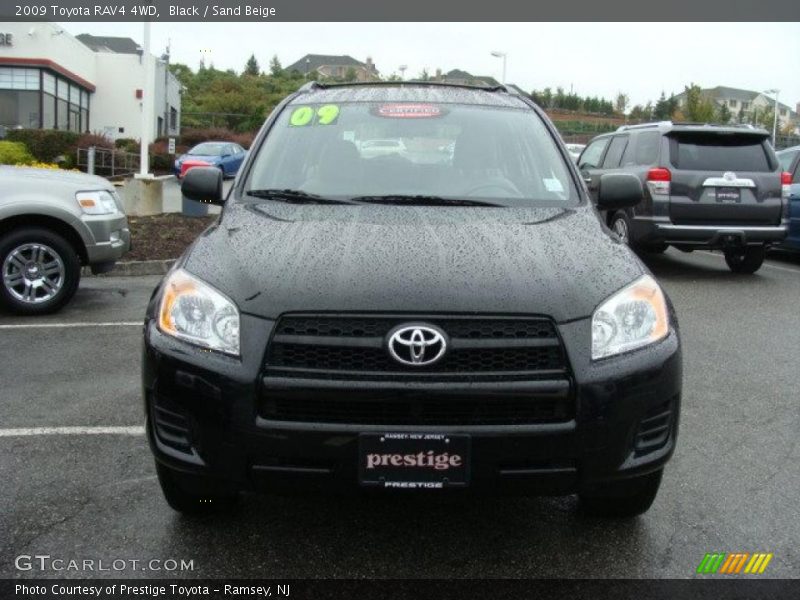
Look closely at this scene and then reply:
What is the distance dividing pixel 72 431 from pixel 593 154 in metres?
10.0

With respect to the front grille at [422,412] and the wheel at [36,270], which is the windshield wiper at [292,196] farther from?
the wheel at [36,270]

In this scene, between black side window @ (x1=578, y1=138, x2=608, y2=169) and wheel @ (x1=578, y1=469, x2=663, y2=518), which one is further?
black side window @ (x1=578, y1=138, x2=608, y2=169)

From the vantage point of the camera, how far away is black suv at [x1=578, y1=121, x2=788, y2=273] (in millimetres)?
9930

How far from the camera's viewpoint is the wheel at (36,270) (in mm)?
7562

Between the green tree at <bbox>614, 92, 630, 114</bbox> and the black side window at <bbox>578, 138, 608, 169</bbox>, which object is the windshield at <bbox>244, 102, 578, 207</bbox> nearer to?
the black side window at <bbox>578, 138, 608, 169</bbox>

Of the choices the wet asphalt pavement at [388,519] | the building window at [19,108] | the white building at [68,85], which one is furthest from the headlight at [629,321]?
the building window at [19,108]

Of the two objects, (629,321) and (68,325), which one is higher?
(629,321)

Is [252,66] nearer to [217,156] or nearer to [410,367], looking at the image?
[217,156]

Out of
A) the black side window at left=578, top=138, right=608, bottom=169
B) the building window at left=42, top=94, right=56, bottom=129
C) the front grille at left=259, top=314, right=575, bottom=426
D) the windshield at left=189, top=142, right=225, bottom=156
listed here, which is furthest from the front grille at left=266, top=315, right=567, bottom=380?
the building window at left=42, top=94, right=56, bottom=129

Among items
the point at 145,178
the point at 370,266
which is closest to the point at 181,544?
the point at 370,266

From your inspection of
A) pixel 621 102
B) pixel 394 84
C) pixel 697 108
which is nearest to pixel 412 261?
pixel 394 84

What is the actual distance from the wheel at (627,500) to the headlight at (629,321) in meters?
0.46

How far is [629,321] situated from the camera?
295cm

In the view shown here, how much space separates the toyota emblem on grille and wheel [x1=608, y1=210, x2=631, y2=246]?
7.89 m
